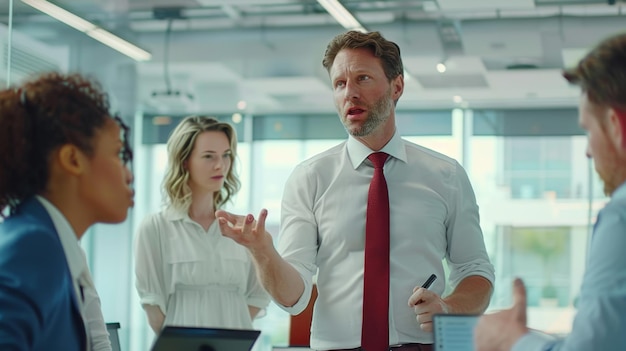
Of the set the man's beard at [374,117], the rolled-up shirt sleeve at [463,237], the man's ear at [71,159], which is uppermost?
the man's beard at [374,117]

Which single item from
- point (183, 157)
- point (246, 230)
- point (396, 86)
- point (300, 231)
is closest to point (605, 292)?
point (246, 230)

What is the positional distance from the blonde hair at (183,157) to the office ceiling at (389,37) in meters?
3.83

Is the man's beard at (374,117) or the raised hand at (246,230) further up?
the man's beard at (374,117)

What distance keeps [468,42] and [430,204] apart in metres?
6.81

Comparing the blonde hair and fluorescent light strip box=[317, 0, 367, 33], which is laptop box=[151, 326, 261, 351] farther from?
fluorescent light strip box=[317, 0, 367, 33]

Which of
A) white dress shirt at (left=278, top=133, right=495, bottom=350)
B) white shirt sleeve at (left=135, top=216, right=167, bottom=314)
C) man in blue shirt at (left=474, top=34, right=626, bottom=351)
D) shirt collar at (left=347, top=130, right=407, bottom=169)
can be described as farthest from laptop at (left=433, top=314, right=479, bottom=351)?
white shirt sleeve at (left=135, top=216, right=167, bottom=314)

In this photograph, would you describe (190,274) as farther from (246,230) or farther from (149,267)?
(246,230)

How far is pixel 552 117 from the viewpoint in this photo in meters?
10.6

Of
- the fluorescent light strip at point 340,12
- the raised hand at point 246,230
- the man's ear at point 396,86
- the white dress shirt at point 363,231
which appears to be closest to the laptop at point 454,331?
the raised hand at point 246,230

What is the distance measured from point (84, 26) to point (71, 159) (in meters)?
4.86

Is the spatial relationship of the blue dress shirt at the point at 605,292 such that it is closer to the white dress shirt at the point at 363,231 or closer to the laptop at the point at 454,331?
the laptop at the point at 454,331

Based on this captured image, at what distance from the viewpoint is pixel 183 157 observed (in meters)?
4.09

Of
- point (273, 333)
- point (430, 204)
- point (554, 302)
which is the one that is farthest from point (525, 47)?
point (430, 204)

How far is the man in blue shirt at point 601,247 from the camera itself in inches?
55.0
